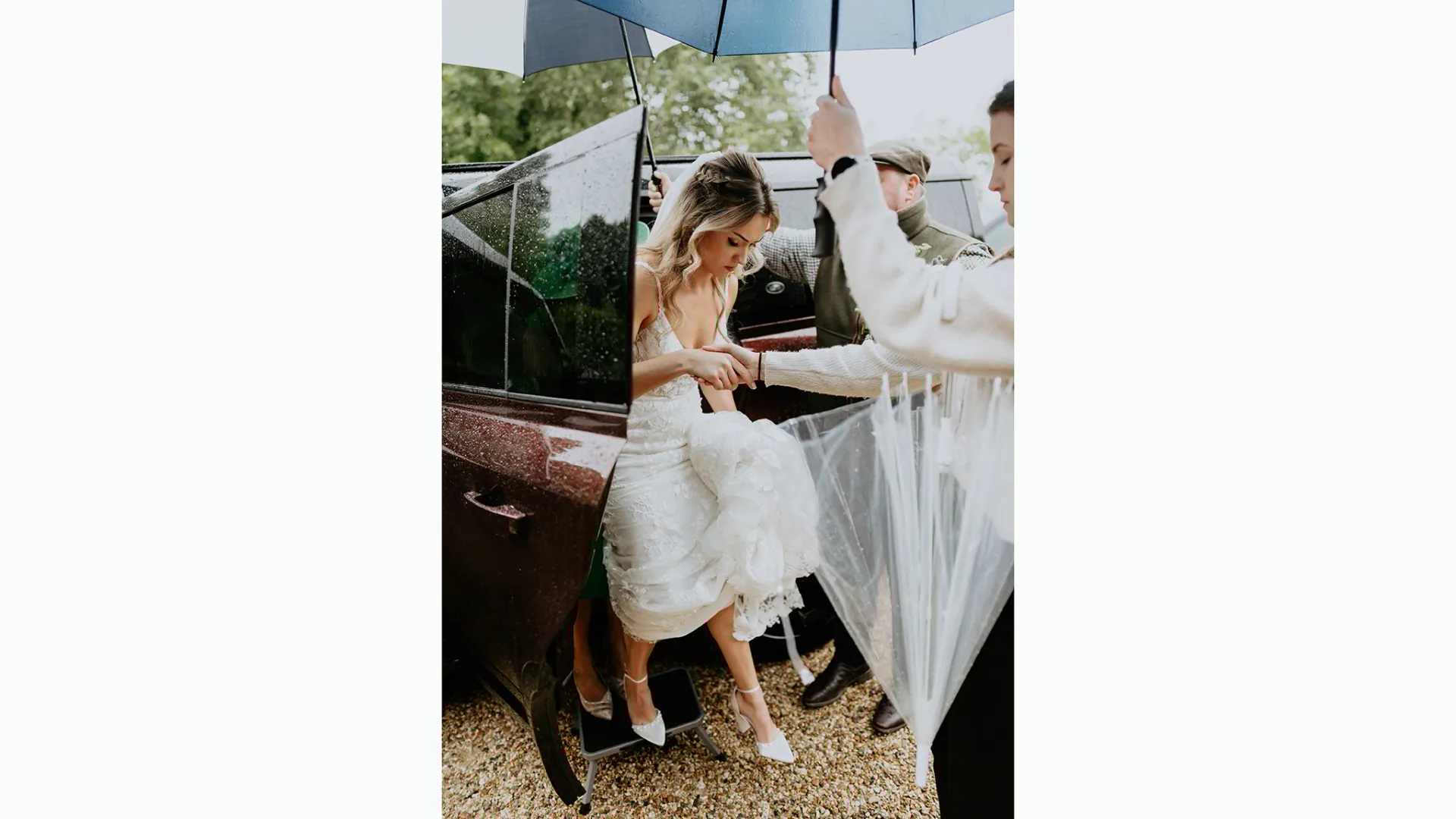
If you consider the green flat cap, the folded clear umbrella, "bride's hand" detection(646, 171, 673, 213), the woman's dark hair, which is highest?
the woman's dark hair

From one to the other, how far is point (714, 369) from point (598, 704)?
955 mm

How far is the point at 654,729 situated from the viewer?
1.91m

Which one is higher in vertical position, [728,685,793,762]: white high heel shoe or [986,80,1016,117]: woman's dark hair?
[986,80,1016,117]: woman's dark hair

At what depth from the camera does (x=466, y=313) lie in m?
1.95

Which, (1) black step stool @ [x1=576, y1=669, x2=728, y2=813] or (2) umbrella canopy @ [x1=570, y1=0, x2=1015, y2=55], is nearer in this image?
(2) umbrella canopy @ [x1=570, y1=0, x2=1015, y2=55]

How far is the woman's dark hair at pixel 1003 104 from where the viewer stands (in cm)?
174

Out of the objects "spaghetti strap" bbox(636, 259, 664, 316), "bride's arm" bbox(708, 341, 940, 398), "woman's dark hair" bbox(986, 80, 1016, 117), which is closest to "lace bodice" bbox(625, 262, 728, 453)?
"spaghetti strap" bbox(636, 259, 664, 316)

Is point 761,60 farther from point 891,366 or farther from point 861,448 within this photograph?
point 861,448

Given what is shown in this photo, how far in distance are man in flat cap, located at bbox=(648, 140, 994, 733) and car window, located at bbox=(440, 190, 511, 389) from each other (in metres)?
0.44

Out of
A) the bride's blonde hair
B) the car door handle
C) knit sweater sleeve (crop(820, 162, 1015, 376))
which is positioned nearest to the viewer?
knit sweater sleeve (crop(820, 162, 1015, 376))

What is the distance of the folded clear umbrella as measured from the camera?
5.69 feet

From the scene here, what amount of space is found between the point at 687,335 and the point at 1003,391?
76cm

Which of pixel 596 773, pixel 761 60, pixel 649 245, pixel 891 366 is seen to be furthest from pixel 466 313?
pixel 596 773

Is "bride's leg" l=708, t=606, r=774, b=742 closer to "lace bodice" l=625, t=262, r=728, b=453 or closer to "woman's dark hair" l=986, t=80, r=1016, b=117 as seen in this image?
"lace bodice" l=625, t=262, r=728, b=453
